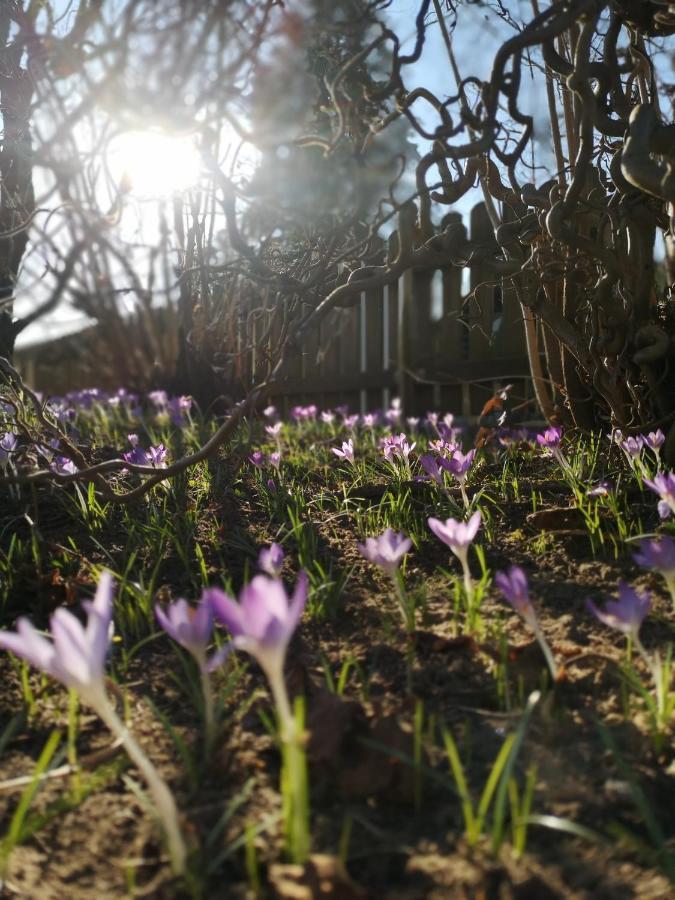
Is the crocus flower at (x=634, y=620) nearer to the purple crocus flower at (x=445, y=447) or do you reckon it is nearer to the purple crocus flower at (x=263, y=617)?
the purple crocus flower at (x=263, y=617)

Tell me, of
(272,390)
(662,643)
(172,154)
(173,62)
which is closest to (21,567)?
(272,390)

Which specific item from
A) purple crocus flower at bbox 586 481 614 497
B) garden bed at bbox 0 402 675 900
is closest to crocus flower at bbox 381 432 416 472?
garden bed at bbox 0 402 675 900

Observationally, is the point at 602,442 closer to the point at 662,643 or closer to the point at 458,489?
the point at 458,489

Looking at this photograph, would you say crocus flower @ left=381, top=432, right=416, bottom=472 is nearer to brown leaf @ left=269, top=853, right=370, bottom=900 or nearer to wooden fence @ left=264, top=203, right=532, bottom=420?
brown leaf @ left=269, top=853, right=370, bottom=900

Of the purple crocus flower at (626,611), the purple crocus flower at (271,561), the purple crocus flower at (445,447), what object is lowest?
the purple crocus flower at (626,611)

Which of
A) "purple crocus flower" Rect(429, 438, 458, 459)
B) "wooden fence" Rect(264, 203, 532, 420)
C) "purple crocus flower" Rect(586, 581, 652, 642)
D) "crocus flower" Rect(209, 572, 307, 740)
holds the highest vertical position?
"wooden fence" Rect(264, 203, 532, 420)

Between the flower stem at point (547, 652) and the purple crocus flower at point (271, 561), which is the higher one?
the purple crocus flower at point (271, 561)

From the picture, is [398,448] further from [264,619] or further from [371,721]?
[264,619]

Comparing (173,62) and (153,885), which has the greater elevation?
(173,62)

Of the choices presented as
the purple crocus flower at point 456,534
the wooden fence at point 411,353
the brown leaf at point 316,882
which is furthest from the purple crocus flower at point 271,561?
the wooden fence at point 411,353

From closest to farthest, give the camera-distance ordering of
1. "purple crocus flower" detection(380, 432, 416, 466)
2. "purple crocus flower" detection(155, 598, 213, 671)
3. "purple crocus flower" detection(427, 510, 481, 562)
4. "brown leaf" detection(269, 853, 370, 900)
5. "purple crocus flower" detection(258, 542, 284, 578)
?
"brown leaf" detection(269, 853, 370, 900), "purple crocus flower" detection(155, 598, 213, 671), "purple crocus flower" detection(258, 542, 284, 578), "purple crocus flower" detection(427, 510, 481, 562), "purple crocus flower" detection(380, 432, 416, 466)

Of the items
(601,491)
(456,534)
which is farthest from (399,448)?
(456,534)
